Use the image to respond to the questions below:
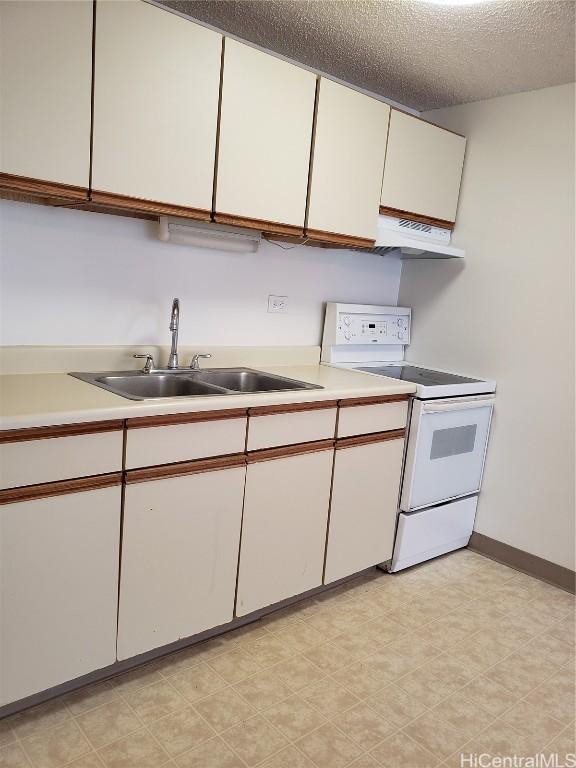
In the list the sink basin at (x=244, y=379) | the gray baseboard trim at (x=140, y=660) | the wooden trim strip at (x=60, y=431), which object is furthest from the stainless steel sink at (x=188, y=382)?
the gray baseboard trim at (x=140, y=660)

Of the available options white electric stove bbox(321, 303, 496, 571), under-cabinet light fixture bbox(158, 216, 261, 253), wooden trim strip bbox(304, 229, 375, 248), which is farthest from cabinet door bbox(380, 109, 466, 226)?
under-cabinet light fixture bbox(158, 216, 261, 253)

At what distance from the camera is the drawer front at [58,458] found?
146 cm

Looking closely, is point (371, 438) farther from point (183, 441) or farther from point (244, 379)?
point (183, 441)

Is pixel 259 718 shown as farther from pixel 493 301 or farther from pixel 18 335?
pixel 493 301

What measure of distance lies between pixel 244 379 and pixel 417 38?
1550 mm

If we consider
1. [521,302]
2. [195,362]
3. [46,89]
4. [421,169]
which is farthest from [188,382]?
[521,302]

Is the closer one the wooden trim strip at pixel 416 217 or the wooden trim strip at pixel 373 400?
the wooden trim strip at pixel 373 400

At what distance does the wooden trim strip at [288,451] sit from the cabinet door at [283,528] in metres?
0.01

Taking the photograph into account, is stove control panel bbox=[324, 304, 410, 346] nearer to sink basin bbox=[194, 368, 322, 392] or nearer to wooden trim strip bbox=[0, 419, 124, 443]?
sink basin bbox=[194, 368, 322, 392]

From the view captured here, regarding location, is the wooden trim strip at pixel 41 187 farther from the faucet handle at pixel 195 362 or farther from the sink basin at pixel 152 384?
the faucet handle at pixel 195 362

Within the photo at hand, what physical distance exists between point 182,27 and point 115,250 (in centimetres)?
80

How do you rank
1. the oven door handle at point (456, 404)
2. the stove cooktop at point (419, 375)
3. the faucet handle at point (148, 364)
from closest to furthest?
the faucet handle at point (148, 364), the oven door handle at point (456, 404), the stove cooktop at point (419, 375)

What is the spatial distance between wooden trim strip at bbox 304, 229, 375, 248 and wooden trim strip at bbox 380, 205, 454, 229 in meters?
0.18

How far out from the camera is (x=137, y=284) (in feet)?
7.55
